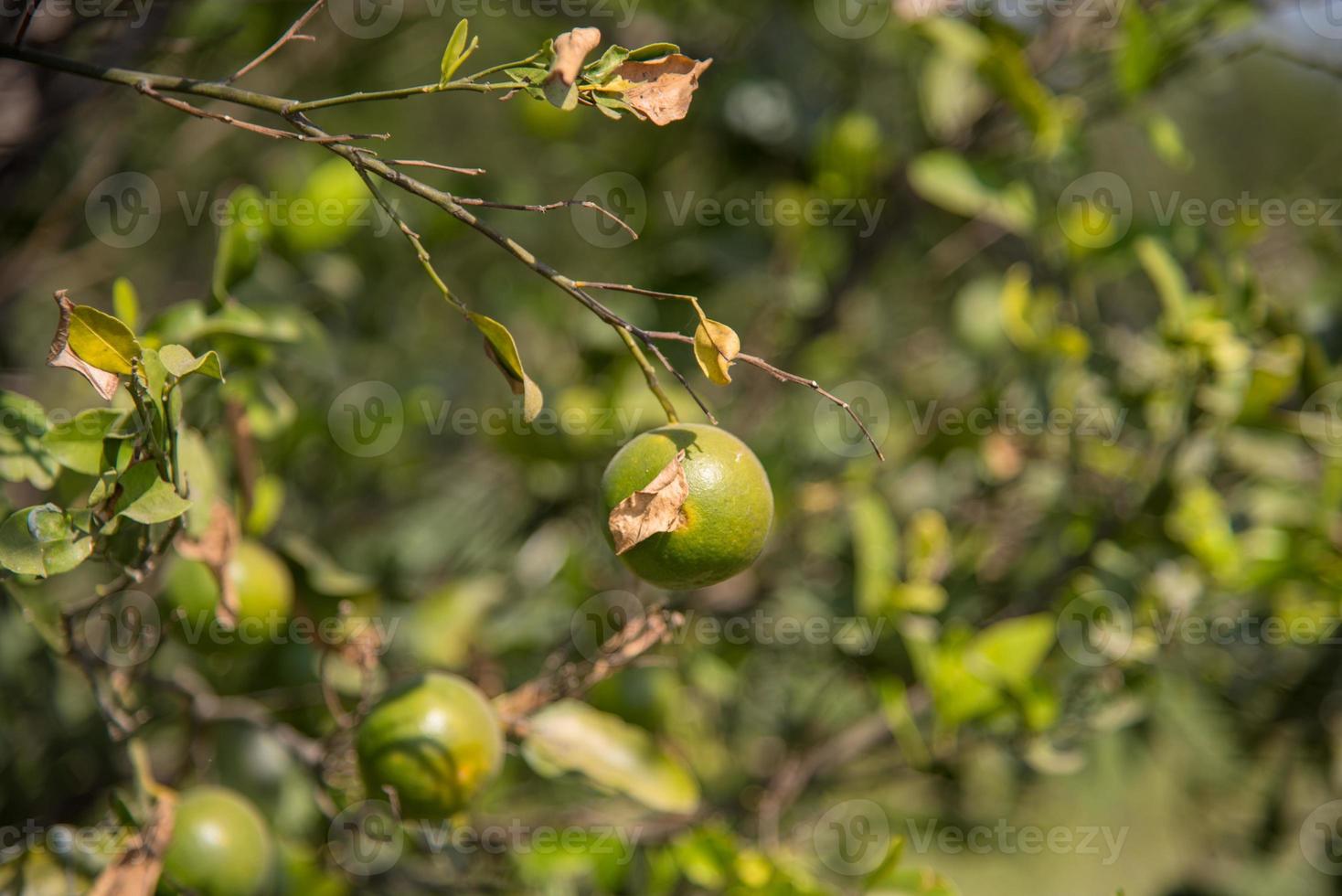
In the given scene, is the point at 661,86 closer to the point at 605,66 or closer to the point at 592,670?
the point at 605,66

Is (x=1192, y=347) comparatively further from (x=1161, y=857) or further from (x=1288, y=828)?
(x=1161, y=857)

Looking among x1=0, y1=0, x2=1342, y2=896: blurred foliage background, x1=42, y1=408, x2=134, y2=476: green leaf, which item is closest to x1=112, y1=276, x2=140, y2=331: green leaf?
x1=0, y1=0, x2=1342, y2=896: blurred foliage background

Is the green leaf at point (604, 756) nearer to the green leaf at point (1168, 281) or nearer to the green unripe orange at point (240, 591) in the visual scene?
the green unripe orange at point (240, 591)

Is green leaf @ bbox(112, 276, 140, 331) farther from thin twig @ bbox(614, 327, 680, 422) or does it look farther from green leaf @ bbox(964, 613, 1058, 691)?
green leaf @ bbox(964, 613, 1058, 691)

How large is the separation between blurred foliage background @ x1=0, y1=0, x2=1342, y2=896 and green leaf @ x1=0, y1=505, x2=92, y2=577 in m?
0.29

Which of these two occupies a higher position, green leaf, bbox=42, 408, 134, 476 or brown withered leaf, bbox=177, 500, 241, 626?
green leaf, bbox=42, 408, 134, 476

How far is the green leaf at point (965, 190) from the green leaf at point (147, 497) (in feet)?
3.45

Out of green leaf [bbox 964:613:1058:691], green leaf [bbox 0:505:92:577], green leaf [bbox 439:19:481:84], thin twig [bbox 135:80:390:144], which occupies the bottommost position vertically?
green leaf [bbox 964:613:1058:691]

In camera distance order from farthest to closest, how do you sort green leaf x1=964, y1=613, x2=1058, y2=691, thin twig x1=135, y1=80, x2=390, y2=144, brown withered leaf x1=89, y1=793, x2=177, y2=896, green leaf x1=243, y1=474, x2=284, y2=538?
green leaf x1=964, y1=613, x2=1058, y2=691
green leaf x1=243, y1=474, x2=284, y2=538
brown withered leaf x1=89, y1=793, x2=177, y2=896
thin twig x1=135, y1=80, x2=390, y2=144

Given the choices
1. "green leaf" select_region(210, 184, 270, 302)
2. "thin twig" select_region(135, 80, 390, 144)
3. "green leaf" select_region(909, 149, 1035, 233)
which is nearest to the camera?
"thin twig" select_region(135, 80, 390, 144)

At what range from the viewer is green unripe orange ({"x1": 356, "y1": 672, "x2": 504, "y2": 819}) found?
959mm

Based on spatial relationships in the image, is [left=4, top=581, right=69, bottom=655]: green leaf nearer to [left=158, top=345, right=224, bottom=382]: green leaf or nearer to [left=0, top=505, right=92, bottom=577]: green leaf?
[left=0, top=505, right=92, bottom=577]: green leaf

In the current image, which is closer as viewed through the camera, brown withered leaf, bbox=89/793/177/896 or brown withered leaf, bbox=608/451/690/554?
brown withered leaf, bbox=608/451/690/554

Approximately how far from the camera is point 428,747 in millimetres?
957
